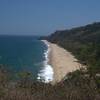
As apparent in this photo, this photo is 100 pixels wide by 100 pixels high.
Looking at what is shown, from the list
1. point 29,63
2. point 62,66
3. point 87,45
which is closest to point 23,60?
point 29,63

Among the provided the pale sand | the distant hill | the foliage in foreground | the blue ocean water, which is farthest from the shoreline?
the foliage in foreground

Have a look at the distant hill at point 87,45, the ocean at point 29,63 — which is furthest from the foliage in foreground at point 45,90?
the distant hill at point 87,45

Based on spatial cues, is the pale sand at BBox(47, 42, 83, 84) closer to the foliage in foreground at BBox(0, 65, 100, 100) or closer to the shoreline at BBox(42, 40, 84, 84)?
the shoreline at BBox(42, 40, 84, 84)

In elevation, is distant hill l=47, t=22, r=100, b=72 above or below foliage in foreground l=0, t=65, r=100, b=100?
above

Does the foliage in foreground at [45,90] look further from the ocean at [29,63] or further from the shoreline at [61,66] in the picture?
the shoreline at [61,66]

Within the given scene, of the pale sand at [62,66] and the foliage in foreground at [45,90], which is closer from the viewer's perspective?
the foliage in foreground at [45,90]

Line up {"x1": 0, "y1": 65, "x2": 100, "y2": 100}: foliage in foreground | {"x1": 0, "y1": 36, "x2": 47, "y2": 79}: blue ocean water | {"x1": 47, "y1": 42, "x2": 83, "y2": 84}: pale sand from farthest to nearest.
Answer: {"x1": 47, "y1": 42, "x2": 83, "y2": 84}: pale sand < {"x1": 0, "y1": 36, "x2": 47, "y2": 79}: blue ocean water < {"x1": 0, "y1": 65, "x2": 100, "y2": 100}: foliage in foreground

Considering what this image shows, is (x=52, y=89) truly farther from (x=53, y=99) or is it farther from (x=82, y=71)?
(x=82, y=71)

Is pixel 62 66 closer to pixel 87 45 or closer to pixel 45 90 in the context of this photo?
pixel 87 45

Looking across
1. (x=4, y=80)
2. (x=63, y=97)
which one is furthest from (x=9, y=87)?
(x=63, y=97)

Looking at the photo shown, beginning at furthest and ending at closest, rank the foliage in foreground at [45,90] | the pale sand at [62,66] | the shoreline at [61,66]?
the pale sand at [62,66] < the shoreline at [61,66] < the foliage in foreground at [45,90]

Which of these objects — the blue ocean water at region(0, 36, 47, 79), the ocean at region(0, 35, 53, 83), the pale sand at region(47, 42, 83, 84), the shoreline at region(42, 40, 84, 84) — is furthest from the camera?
the pale sand at region(47, 42, 83, 84)

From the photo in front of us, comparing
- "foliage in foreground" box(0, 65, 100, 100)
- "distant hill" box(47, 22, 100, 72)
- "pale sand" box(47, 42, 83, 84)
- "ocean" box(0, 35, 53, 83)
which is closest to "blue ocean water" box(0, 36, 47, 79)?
"ocean" box(0, 35, 53, 83)

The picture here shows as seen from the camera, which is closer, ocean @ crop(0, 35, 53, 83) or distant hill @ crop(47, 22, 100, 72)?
ocean @ crop(0, 35, 53, 83)
